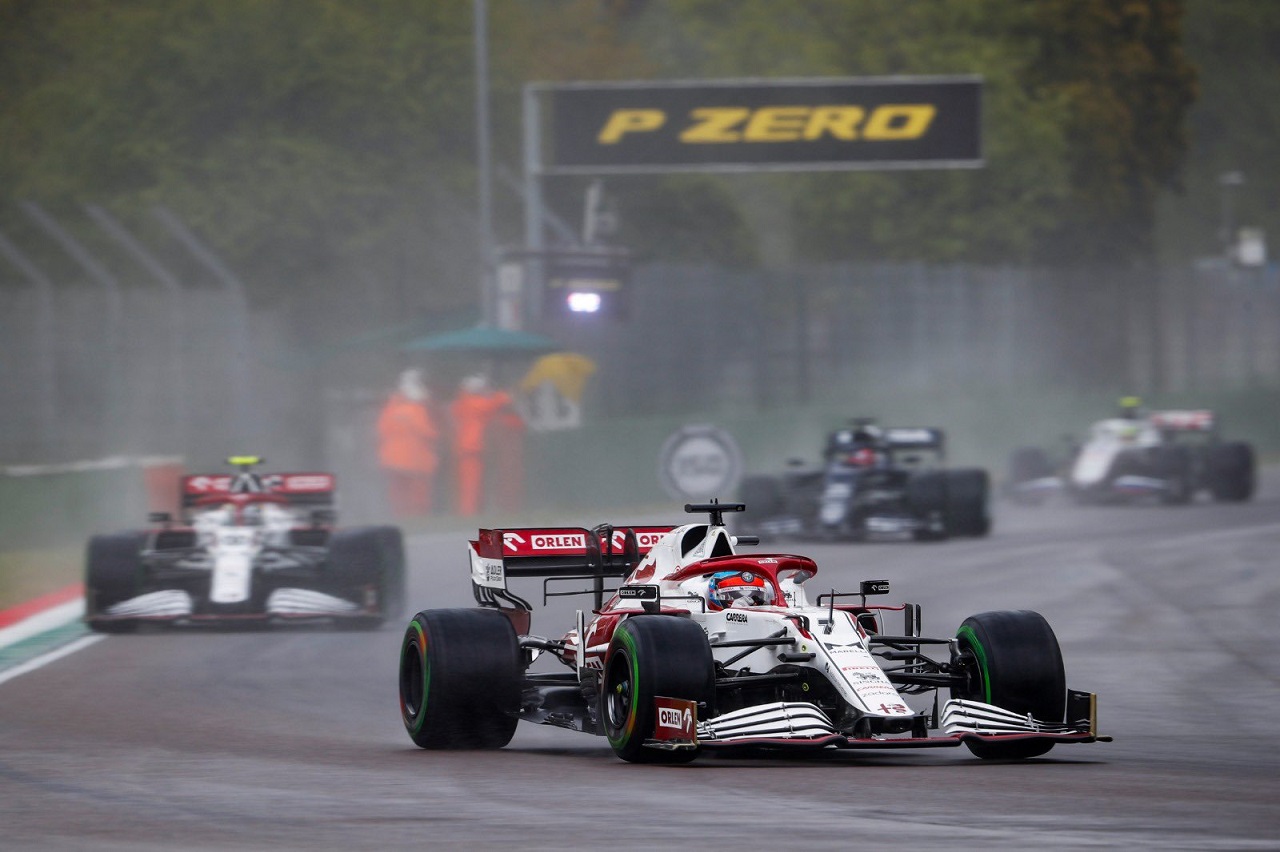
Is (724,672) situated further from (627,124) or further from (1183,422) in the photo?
(627,124)

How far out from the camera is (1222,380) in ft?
171

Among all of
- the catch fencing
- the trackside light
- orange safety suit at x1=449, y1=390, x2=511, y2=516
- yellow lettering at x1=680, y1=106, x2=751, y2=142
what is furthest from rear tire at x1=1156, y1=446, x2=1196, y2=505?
orange safety suit at x1=449, y1=390, x2=511, y2=516

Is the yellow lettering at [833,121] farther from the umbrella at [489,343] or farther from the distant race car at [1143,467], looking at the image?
the distant race car at [1143,467]

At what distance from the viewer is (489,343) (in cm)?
3153

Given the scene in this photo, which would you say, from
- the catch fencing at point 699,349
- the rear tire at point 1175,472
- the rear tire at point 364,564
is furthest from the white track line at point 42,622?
the rear tire at point 1175,472

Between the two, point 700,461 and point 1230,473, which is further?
point 1230,473

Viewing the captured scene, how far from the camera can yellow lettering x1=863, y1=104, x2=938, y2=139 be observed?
3566 cm

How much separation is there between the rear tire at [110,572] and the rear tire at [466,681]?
596 cm

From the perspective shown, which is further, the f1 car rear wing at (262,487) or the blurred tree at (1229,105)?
the blurred tree at (1229,105)

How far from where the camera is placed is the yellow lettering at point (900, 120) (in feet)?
117

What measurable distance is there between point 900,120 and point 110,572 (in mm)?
21967

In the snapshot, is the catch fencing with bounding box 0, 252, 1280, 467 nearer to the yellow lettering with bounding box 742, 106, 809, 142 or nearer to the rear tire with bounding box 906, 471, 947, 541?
the yellow lettering with bounding box 742, 106, 809, 142

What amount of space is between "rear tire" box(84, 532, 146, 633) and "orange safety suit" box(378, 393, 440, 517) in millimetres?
11909

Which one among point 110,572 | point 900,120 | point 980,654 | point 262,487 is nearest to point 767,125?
point 900,120
